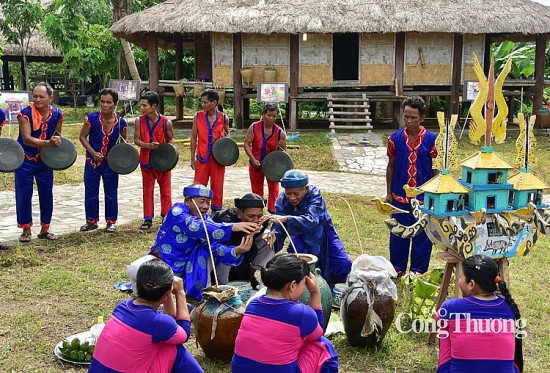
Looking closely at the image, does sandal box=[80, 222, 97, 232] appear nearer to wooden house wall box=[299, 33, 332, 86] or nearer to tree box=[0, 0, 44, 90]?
wooden house wall box=[299, 33, 332, 86]

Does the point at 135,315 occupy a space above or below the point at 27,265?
above

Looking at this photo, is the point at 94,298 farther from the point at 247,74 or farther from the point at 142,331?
the point at 247,74

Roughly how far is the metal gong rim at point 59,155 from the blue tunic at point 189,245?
2.17m

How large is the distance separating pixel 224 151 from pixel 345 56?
12.5m

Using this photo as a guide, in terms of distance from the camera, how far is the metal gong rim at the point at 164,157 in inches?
280

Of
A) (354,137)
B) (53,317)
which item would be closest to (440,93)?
(354,137)

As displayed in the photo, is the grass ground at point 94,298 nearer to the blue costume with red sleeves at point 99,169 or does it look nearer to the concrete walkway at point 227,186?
the blue costume with red sleeves at point 99,169

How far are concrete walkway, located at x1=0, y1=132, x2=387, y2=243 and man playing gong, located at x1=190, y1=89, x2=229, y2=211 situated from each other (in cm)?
106

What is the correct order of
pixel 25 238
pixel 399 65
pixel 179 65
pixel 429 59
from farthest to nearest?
pixel 179 65 < pixel 429 59 < pixel 399 65 < pixel 25 238

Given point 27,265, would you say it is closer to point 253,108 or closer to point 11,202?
point 11,202

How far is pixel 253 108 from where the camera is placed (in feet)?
71.5

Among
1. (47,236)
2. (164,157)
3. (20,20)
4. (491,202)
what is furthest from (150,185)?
(20,20)

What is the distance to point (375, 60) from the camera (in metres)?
15.8

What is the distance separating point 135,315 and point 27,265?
3366mm
